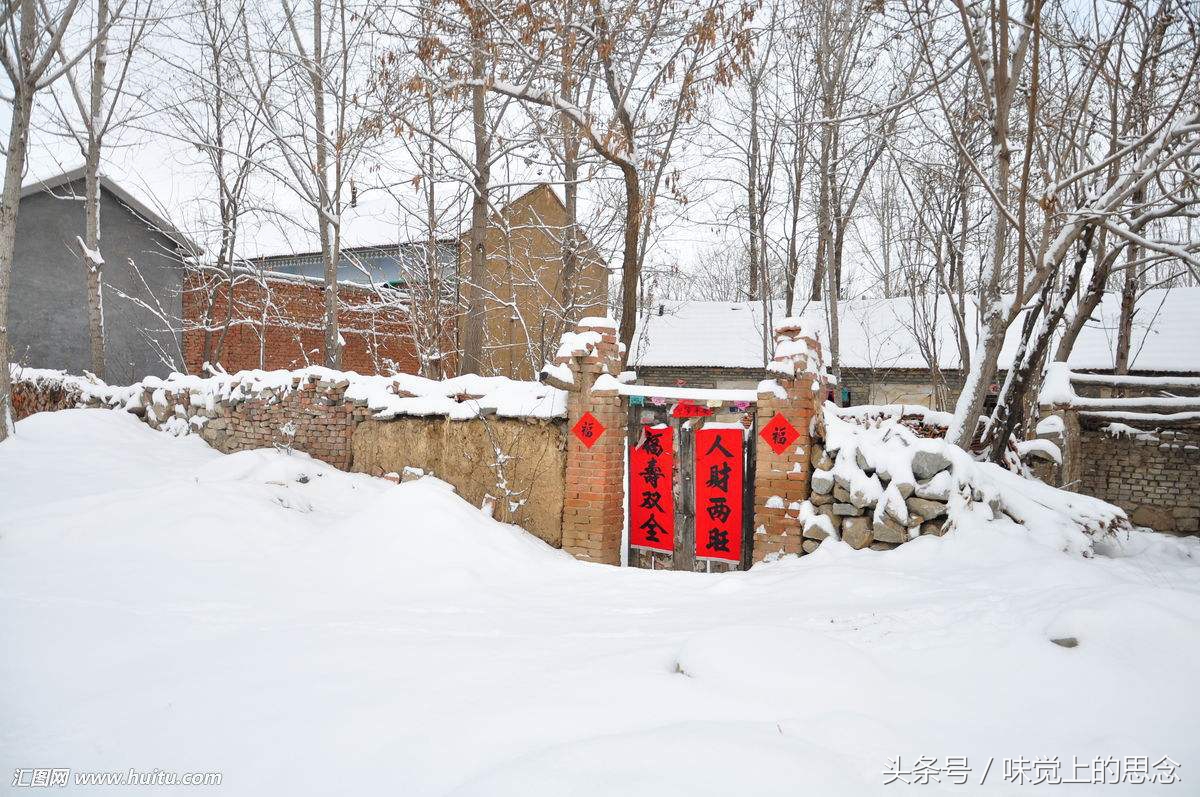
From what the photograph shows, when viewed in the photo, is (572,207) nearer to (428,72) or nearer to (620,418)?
(428,72)

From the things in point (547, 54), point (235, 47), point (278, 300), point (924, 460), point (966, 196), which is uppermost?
point (235, 47)

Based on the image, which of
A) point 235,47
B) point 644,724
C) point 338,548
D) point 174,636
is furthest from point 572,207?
point 644,724

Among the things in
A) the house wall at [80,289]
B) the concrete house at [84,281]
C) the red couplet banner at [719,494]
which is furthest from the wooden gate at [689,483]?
the concrete house at [84,281]

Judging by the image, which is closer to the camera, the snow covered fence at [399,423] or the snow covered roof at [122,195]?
the snow covered fence at [399,423]

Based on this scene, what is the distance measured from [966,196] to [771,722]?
9.01 metres

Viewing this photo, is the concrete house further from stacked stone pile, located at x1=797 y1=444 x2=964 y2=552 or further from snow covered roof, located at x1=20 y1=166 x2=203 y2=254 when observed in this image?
stacked stone pile, located at x1=797 y1=444 x2=964 y2=552

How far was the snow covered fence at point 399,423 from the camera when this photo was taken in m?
6.46

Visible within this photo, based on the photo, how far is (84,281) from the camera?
45.1 feet

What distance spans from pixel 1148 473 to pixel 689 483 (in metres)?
7.31

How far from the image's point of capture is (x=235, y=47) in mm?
11586

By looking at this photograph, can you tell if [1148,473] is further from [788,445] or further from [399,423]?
[399,423]

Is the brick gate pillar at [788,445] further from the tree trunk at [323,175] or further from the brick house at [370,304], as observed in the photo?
the tree trunk at [323,175]

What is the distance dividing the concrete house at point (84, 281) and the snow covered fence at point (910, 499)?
13.0m

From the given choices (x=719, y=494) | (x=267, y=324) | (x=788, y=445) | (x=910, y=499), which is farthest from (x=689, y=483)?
(x=267, y=324)
